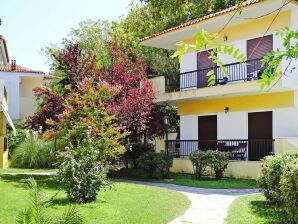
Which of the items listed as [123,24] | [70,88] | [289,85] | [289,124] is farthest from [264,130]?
[123,24]

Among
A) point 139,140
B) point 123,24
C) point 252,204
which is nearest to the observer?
point 252,204

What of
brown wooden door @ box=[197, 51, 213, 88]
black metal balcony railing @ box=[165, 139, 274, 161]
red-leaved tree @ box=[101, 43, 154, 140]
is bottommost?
black metal balcony railing @ box=[165, 139, 274, 161]

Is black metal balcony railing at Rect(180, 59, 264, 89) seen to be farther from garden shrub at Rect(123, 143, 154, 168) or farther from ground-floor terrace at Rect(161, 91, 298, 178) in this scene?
garden shrub at Rect(123, 143, 154, 168)

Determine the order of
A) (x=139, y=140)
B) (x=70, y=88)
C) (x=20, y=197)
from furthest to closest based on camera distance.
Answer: (x=139, y=140) < (x=70, y=88) < (x=20, y=197)

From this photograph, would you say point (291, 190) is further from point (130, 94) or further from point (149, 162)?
point (149, 162)

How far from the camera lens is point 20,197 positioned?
49.4 ft

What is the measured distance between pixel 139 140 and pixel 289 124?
8.06 m

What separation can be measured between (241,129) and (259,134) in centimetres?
115

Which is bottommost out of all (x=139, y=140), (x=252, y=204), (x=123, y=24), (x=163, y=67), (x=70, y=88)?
(x=252, y=204)

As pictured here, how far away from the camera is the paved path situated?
473 inches

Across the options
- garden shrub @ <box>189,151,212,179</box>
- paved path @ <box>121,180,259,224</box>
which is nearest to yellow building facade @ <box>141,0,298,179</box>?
garden shrub @ <box>189,151,212,179</box>

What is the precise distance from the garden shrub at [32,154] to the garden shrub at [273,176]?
68.1ft

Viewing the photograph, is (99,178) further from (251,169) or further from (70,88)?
(251,169)

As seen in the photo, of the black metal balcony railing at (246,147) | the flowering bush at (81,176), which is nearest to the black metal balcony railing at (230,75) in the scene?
the black metal balcony railing at (246,147)
